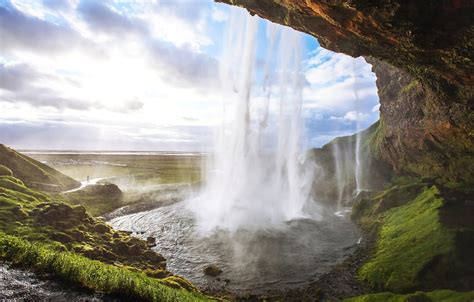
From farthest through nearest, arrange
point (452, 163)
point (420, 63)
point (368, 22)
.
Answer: point (452, 163) < point (420, 63) < point (368, 22)

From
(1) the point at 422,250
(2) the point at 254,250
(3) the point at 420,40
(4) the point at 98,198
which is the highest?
(3) the point at 420,40

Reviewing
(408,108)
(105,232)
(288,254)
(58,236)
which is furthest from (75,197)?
(408,108)

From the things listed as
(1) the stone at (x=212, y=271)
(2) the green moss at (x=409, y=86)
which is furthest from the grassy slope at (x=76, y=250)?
(2) the green moss at (x=409, y=86)

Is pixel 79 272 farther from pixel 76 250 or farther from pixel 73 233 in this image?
pixel 73 233

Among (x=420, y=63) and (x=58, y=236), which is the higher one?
(x=420, y=63)

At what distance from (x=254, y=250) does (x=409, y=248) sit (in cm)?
1767

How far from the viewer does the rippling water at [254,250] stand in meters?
30.1

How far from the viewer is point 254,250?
126 ft

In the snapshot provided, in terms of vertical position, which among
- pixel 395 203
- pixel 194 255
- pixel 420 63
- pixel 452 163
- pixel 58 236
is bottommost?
pixel 194 255

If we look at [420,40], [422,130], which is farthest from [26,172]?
[422,130]

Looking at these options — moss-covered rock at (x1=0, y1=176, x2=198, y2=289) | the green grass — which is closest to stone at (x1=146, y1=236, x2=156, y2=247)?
A: moss-covered rock at (x1=0, y1=176, x2=198, y2=289)

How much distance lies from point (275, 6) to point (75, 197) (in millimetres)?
58550

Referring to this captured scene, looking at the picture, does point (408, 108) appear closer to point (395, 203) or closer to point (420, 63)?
point (395, 203)

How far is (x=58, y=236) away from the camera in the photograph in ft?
104
